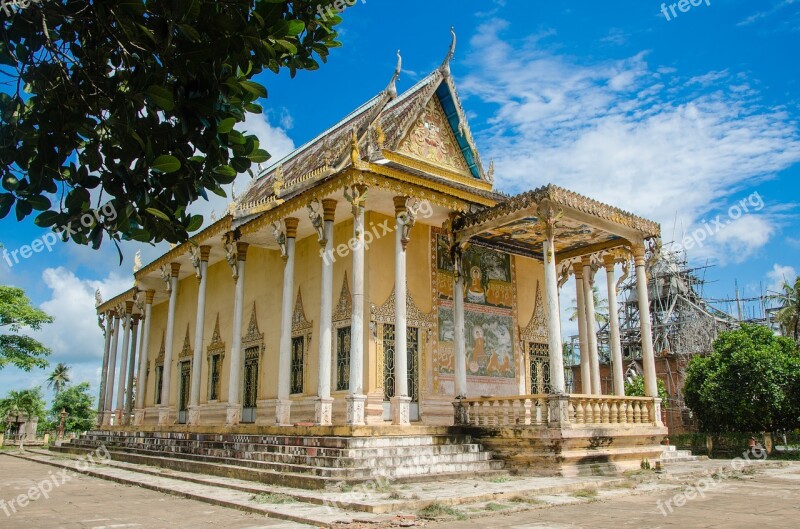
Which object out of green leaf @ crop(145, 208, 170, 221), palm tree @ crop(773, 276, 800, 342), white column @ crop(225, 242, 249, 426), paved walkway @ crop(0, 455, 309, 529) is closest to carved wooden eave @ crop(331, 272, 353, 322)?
white column @ crop(225, 242, 249, 426)

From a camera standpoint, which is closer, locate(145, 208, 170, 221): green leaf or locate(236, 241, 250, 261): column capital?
locate(145, 208, 170, 221): green leaf

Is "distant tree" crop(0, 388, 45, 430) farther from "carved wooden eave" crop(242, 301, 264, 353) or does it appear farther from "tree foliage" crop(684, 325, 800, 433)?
"tree foliage" crop(684, 325, 800, 433)

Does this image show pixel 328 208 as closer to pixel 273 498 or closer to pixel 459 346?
pixel 459 346

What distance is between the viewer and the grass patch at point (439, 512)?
664 cm

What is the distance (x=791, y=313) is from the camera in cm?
3300

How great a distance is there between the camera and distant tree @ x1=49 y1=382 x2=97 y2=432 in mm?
44309

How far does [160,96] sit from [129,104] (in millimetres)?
273

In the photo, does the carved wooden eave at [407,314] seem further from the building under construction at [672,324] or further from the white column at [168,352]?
the building under construction at [672,324]

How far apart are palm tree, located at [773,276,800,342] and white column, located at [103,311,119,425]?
2887 centimetres

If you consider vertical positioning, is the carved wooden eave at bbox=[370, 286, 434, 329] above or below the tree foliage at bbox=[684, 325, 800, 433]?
above

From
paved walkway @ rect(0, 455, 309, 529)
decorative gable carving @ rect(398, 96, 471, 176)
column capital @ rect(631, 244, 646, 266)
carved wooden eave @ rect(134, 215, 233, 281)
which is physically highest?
decorative gable carving @ rect(398, 96, 471, 176)

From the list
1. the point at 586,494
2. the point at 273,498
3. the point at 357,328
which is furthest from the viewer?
the point at 357,328

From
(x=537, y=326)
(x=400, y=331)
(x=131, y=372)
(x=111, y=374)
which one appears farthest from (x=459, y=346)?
(x=111, y=374)

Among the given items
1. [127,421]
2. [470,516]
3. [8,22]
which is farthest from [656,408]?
[127,421]
